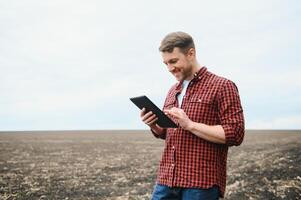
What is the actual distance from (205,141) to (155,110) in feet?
1.54

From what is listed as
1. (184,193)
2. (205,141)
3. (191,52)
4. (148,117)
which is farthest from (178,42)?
(184,193)

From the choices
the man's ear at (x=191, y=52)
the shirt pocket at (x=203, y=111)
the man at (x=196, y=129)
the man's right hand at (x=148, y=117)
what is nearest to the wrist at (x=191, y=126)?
the man at (x=196, y=129)

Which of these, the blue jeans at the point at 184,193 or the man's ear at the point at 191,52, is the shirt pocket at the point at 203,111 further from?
the blue jeans at the point at 184,193

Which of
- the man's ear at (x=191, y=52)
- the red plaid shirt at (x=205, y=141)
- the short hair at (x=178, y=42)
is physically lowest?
the red plaid shirt at (x=205, y=141)

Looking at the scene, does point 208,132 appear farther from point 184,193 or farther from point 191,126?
point 184,193

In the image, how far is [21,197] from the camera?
11016mm

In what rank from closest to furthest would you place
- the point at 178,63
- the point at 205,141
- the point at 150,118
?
the point at 205,141, the point at 178,63, the point at 150,118

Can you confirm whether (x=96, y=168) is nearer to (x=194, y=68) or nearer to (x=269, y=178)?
(x=269, y=178)

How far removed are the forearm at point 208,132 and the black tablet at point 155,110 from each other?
256mm

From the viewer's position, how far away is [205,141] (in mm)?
3348

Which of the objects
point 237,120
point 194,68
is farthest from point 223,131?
point 194,68

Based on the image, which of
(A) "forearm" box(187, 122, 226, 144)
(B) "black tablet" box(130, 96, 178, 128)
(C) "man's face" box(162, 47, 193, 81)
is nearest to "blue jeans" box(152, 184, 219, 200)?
(A) "forearm" box(187, 122, 226, 144)

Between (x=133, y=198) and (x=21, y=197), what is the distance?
2.84 metres

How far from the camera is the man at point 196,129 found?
3.29 metres
